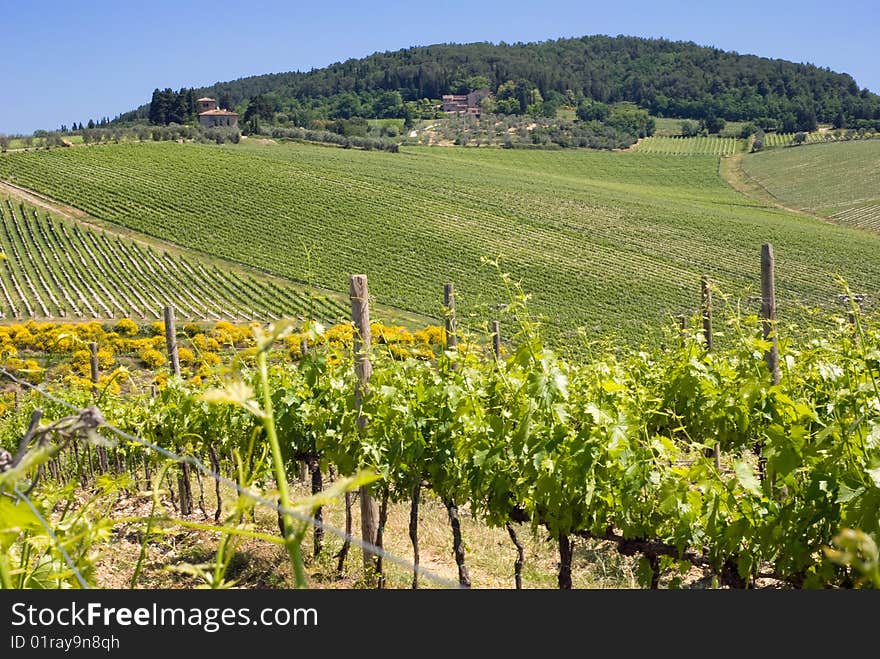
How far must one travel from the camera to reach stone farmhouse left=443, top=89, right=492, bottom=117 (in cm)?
15435

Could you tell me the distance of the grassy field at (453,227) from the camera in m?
37.7

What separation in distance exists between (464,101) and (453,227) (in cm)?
11891

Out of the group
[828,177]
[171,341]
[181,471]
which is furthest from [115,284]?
[828,177]

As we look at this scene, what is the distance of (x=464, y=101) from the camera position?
160750 mm

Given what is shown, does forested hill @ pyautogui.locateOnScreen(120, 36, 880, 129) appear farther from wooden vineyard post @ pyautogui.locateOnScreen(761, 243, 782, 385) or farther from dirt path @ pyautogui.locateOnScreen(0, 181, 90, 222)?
wooden vineyard post @ pyautogui.locateOnScreen(761, 243, 782, 385)

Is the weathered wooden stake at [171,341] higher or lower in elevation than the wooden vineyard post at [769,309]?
lower

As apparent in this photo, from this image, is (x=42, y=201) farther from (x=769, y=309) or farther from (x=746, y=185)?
(x=746, y=185)

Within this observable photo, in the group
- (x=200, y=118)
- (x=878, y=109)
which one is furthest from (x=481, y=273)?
(x=878, y=109)

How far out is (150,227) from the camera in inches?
1735

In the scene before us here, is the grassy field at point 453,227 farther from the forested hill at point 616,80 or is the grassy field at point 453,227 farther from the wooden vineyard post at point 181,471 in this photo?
the forested hill at point 616,80

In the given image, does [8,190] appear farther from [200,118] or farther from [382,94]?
[382,94]

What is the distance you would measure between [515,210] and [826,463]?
52.6 m

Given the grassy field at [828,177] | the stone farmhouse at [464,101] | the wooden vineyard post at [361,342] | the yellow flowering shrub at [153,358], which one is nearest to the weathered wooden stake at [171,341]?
the wooden vineyard post at [361,342]

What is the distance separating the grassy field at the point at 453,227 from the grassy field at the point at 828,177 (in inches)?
140
